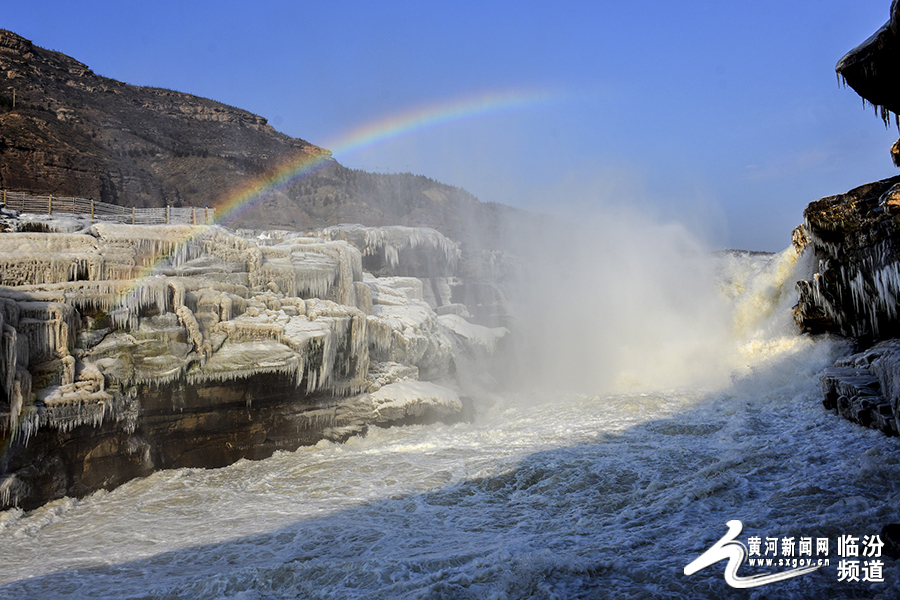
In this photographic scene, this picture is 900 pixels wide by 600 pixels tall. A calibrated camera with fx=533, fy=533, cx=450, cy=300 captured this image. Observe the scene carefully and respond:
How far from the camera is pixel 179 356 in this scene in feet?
33.8

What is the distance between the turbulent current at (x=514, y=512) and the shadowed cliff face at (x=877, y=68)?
12.9 feet

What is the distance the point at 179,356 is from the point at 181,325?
65cm

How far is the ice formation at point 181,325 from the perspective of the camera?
357 inches

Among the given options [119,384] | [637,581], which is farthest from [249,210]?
[637,581]

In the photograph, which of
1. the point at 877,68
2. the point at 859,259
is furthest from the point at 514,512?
the point at 859,259

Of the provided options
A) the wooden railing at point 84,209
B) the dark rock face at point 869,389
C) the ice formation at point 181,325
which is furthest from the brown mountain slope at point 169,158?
the dark rock face at point 869,389

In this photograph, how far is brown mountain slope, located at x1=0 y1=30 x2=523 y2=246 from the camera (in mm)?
24703

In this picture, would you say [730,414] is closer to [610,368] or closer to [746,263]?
[610,368]

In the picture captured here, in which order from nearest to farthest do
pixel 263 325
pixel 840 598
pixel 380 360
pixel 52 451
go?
1. pixel 840 598
2. pixel 52 451
3. pixel 263 325
4. pixel 380 360

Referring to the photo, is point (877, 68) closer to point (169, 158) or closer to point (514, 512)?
point (514, 512)

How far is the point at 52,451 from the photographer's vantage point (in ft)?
29.0

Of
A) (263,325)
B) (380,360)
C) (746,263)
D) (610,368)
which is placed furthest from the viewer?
(746,263)

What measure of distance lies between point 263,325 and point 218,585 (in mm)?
6411

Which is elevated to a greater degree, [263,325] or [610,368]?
[263,325]
